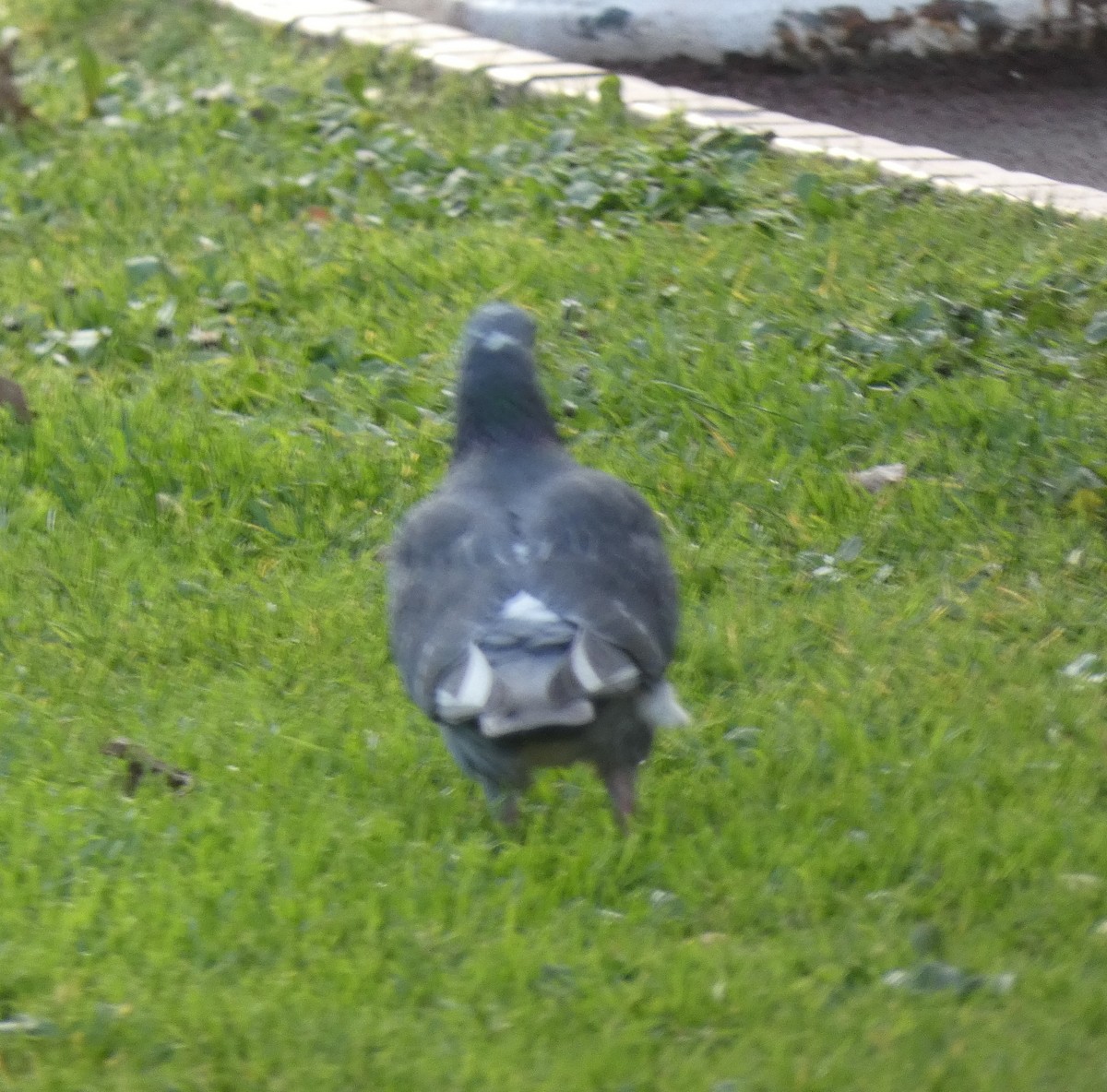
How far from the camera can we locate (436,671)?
3258 millimetres

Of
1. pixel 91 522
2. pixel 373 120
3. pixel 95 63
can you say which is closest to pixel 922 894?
pixel 91 522

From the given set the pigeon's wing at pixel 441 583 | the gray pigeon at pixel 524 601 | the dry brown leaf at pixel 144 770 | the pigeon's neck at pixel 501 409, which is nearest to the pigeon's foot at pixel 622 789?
the gray pigeon at pixel 524 601

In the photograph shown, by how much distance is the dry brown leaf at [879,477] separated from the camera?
4.72 m

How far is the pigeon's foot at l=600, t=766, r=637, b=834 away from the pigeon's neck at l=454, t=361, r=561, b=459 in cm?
72

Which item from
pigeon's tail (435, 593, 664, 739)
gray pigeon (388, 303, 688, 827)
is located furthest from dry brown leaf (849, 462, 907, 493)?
pigeon's tail (435, 593, 664, 739)

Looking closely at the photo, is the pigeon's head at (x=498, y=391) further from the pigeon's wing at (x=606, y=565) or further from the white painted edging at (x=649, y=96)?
the white painted edging at (x=649, y=96)

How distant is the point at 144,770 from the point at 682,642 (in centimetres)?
120

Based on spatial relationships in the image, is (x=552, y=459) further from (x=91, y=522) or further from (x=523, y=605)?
(x=91, y=522)

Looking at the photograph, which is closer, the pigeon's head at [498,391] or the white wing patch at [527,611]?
the white wing patch at [527,611]

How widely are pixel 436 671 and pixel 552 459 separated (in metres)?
0.71

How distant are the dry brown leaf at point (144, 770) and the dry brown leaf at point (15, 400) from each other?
177 centimetres

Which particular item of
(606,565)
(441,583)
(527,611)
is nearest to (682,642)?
(606,565)

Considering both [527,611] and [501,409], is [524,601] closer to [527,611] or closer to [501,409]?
[527,611]

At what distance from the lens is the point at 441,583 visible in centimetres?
342
